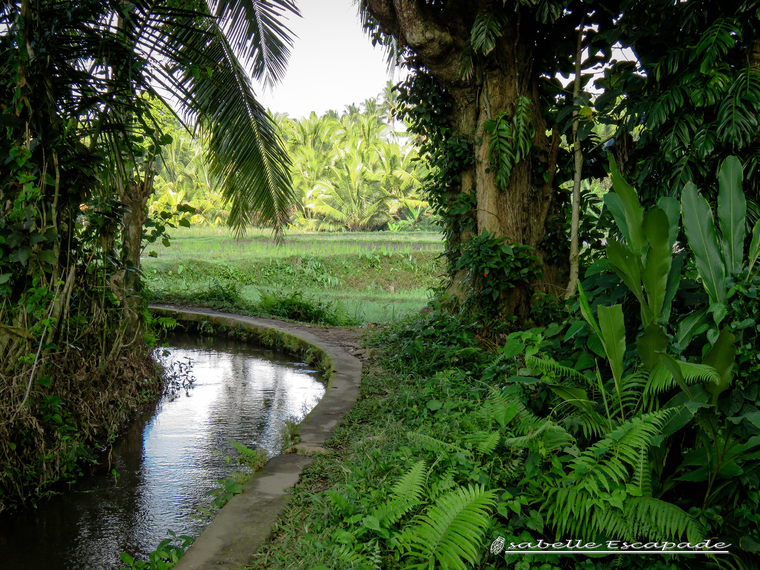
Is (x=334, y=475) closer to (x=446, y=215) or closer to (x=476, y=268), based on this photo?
(x=476, y=268)

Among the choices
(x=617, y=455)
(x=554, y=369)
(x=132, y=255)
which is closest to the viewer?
(x=617, y=455)

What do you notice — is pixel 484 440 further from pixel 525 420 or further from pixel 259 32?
pixel 259 32

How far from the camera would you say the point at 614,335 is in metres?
2.29

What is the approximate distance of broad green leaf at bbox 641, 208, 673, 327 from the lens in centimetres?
230

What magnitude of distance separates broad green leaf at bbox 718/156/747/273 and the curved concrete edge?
2170 millimetres

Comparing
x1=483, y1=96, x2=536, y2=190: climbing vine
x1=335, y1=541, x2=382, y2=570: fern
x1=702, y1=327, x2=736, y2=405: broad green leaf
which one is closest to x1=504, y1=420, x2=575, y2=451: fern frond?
x1=702, y1=327, x2=736, y2=405: broad green leaf

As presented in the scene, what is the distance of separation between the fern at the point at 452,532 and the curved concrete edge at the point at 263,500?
615 millimetres

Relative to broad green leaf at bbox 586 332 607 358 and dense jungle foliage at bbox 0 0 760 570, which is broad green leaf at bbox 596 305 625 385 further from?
broad green leaf at bbox 586 332 607 358

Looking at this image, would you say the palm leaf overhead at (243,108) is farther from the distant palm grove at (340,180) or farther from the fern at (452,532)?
the distant palm grove at (340,180)

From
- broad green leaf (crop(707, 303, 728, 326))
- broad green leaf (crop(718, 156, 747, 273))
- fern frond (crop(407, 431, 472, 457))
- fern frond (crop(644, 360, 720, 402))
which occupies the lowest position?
fern frond (crop(407, 431, 472, 457))

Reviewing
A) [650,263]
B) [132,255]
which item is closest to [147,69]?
[132,255]

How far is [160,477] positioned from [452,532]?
2.09 meters

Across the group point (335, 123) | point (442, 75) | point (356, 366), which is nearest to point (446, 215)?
point (442, 75)

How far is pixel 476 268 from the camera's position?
4.91 m
